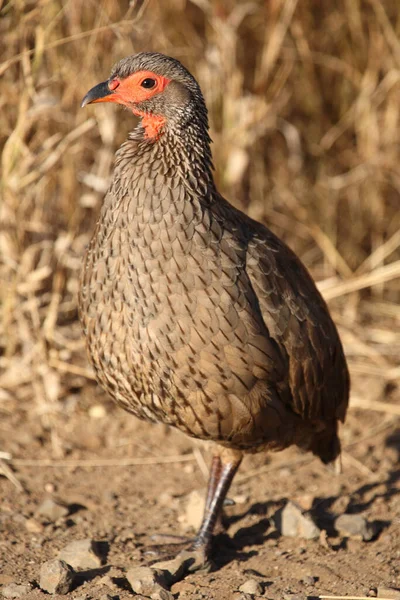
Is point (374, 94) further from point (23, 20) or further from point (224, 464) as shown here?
point (224, 464)

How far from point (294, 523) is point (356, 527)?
0.27 metres

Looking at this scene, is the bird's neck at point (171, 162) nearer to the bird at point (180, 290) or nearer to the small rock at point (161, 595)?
the bird at point (180, 290)

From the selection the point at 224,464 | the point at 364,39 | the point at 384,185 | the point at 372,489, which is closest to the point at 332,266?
the point at 384,185

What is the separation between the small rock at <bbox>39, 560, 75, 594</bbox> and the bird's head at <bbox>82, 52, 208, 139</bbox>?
1.66 m

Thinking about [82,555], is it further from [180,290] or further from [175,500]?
A: [180,290]

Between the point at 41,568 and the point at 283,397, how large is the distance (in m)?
1.15

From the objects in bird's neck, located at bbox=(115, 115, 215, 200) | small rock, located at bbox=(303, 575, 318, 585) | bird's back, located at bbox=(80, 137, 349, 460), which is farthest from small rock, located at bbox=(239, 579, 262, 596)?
bird's neck, located at bbox=(115, 115, 215, 200)

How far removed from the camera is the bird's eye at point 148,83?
3301 mm

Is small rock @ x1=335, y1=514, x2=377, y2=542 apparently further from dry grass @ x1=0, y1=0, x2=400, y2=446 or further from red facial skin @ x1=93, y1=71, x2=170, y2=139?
red facial skin @ x1=93, y1=71, x2=170, y2=139

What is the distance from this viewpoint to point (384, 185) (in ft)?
21.3

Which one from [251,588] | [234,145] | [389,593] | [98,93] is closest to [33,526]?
[251,588]

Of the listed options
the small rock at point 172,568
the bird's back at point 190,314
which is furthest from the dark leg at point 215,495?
the bird's back at point 190,314

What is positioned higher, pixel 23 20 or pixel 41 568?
pixel 23 20

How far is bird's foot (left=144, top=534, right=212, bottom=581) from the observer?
11.3 ft
